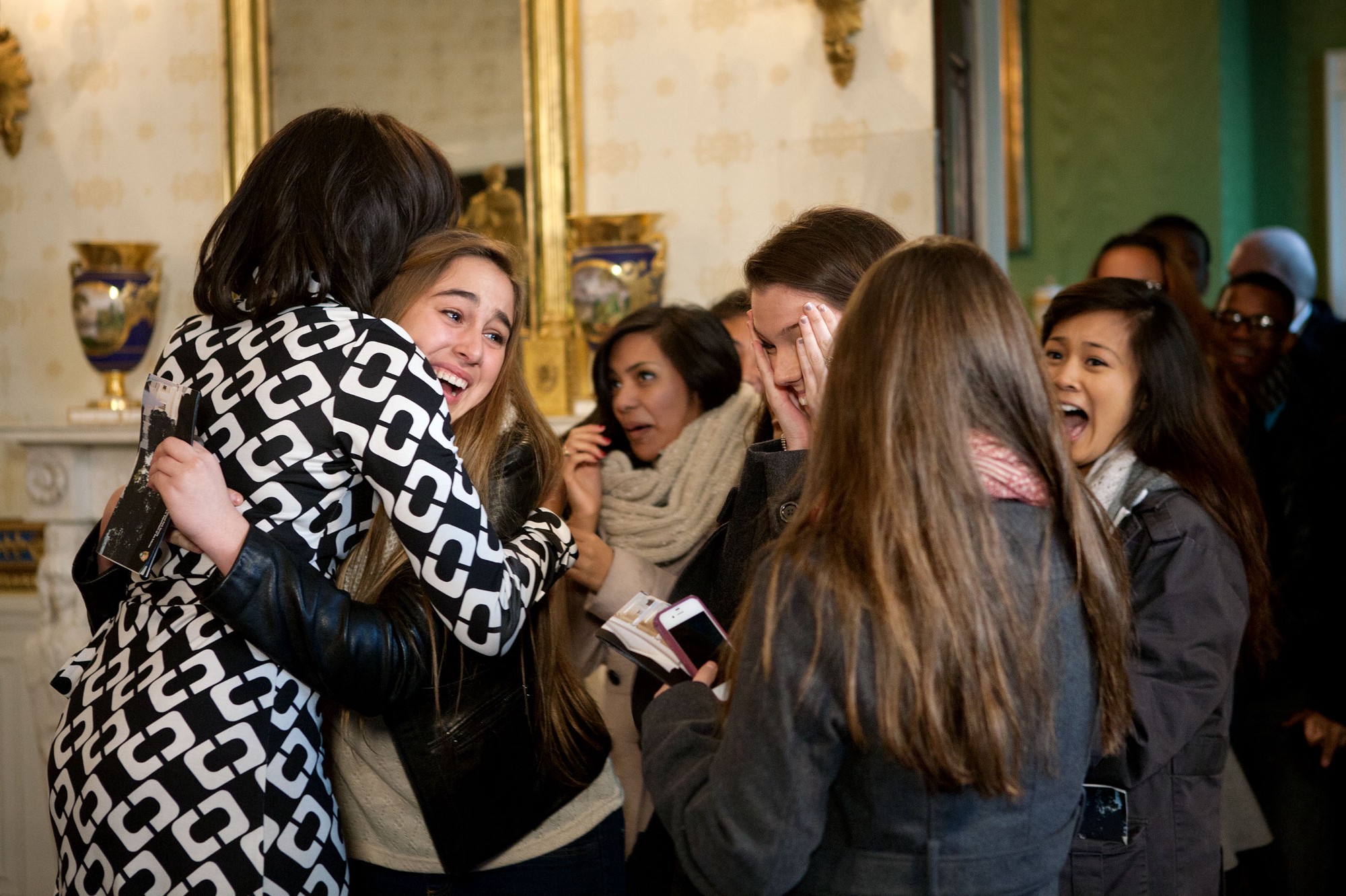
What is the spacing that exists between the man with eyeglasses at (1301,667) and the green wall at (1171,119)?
12.9 feet

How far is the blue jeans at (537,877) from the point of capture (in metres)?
1.67

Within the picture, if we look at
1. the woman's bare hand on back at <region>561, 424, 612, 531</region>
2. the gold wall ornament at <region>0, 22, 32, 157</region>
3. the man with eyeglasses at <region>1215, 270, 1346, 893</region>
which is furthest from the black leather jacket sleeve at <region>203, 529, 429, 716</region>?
the gold wall ornament at <region>0, 22, 32, 157</region>

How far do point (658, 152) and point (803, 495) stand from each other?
3133 millimetres

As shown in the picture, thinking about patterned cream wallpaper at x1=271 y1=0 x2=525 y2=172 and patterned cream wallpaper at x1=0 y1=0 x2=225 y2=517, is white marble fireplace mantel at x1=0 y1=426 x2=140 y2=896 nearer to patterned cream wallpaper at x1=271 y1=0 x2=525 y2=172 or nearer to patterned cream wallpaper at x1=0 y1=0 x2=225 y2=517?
patterned cream wallpaper at x1=0 y1=0 x2=225 y2=517

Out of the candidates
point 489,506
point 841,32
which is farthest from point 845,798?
point 841,32

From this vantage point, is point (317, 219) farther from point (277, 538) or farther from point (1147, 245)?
point (1147, 245)

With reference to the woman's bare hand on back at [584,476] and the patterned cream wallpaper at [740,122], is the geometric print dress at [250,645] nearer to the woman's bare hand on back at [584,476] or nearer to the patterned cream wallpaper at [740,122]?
the woman's bare hand on back at [584,476]

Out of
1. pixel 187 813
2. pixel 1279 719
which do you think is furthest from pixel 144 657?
pixel 1279 719

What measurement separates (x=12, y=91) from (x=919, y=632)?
499 cm

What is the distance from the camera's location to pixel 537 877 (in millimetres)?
1712

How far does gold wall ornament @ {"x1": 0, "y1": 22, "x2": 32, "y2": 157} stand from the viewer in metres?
4.72

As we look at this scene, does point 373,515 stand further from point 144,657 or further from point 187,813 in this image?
point 187,813

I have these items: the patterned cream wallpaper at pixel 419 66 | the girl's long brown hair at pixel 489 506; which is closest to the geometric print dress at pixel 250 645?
the girl's long brown hair at pixel 489 506

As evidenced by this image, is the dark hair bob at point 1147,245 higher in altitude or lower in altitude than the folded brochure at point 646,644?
higher
